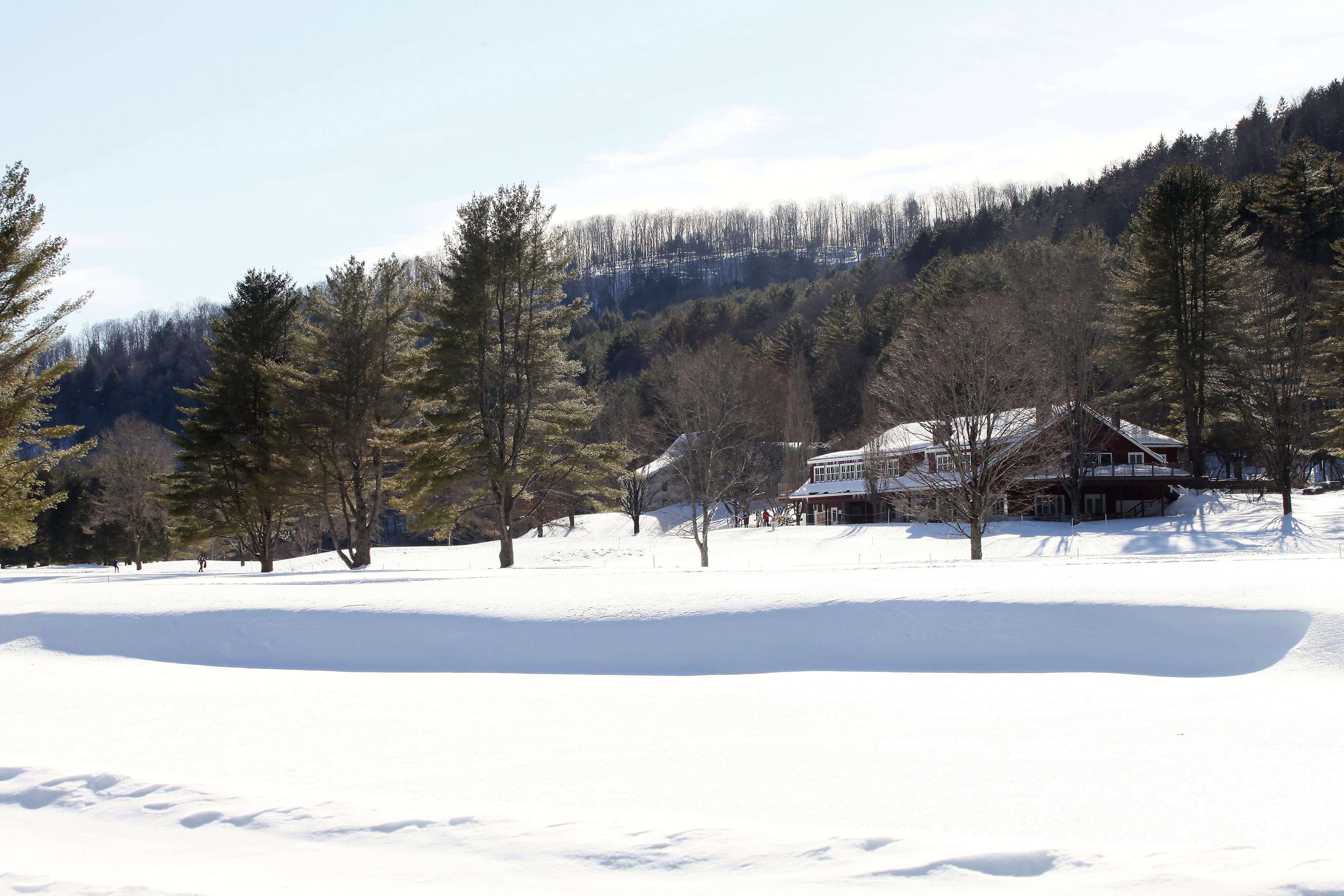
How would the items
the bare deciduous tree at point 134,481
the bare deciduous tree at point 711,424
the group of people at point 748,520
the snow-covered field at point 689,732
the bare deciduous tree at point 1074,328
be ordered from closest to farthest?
the snow-covered field at point 689,732 < the bare deciduous tree at point 711,424 < the bare deciduous tree at point 1074,328 < the bare deciduous tree at point 134,481 < the group of people at point 748,520

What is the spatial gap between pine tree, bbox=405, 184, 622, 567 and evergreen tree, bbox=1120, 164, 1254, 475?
32433 mm

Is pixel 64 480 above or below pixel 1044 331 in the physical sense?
below

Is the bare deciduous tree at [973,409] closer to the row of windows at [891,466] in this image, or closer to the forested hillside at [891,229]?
the row of windows at [891,466]

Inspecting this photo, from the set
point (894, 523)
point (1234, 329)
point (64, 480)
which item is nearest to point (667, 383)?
point (894, 523)

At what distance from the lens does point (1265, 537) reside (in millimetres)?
35875

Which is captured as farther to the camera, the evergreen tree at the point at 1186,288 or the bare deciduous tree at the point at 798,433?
the bare deciduous tree at the point at 798,433

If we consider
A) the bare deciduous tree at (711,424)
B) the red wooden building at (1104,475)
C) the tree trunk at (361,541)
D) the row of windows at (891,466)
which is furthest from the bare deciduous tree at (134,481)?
the red wooden building at (1104,475)

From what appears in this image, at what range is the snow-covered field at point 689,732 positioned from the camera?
19.2 ft

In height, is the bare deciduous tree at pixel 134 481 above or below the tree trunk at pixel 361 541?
above

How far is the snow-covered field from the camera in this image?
231 inches

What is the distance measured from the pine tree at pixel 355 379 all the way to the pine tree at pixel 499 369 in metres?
1.72

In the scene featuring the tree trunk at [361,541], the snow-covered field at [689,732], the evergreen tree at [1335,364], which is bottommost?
the snow-covered field at [689,732]

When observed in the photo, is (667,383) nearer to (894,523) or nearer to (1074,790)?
(894,523)

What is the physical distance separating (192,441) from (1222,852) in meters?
33.6
